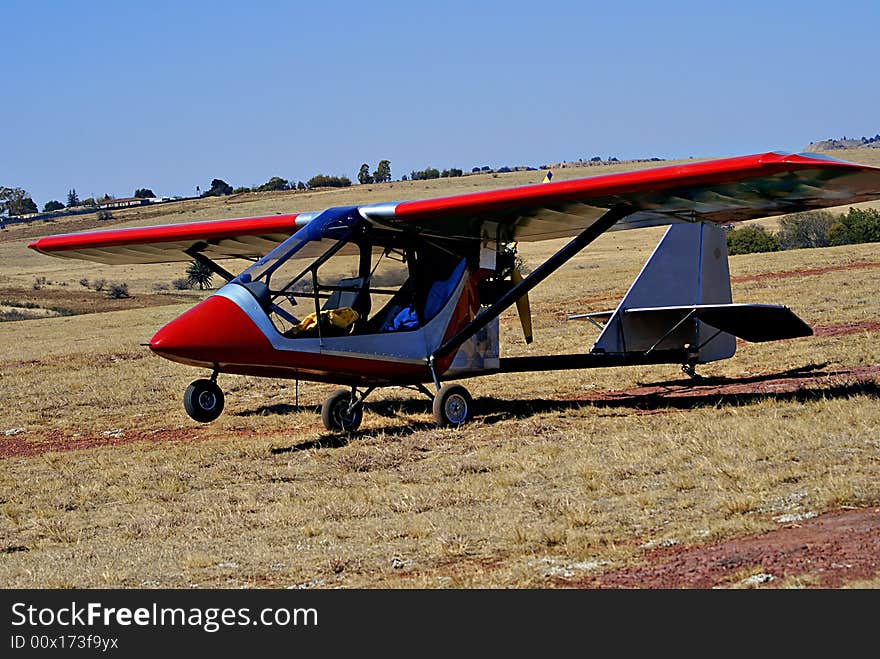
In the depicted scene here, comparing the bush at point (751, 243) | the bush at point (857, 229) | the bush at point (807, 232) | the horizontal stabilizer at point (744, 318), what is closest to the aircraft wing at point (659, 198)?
the horizontal stabilizer at point (744, 318)

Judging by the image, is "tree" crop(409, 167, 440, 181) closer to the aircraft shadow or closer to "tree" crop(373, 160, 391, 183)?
"tree" crop(373, 160, 391, 183)

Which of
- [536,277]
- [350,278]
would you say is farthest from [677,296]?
[350,278]

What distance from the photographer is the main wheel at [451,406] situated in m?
13.7

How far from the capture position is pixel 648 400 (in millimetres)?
15234

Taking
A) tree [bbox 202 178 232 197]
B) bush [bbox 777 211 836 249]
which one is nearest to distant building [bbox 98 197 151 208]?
tree [bbox 202 178 232 197]

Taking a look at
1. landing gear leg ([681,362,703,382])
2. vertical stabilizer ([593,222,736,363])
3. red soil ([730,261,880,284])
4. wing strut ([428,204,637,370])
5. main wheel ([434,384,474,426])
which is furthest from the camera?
red soil ([730,261,880,284])

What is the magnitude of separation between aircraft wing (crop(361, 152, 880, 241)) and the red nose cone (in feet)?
7.64

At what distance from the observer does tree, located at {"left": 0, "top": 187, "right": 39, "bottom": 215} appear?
145m

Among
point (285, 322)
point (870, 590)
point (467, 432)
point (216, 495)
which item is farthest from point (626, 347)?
point (870, 590)

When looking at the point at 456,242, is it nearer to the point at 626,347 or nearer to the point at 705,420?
the point at 626,347

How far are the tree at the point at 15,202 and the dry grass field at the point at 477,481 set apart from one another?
13245 centimetres

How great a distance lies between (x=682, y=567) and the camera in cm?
671

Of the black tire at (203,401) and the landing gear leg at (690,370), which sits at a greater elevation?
the black tire at (203,401)

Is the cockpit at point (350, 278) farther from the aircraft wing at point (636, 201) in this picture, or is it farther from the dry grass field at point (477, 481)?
the dry grass field at point (477, 481)
